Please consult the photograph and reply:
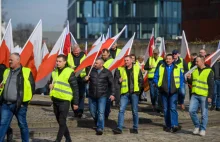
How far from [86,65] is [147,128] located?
2.30 metres

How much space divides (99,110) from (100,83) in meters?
0.60

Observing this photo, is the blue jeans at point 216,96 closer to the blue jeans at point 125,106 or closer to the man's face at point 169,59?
the man's face at point 169,59

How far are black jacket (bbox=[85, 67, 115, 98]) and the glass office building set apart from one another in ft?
203

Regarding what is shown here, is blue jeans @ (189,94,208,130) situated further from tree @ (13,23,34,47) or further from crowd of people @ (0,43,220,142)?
tree @ (13,23,34,47)

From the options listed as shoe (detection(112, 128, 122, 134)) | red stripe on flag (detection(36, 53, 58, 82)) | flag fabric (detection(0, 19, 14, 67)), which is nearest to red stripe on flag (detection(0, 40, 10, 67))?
flag fabric (detection(0, 19, 14, 67))

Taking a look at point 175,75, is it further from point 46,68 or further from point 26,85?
point 26,85

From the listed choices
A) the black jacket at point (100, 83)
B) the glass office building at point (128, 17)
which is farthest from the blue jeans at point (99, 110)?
the glass office building at point (128, 17)

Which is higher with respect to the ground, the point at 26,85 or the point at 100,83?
the point at 26,85

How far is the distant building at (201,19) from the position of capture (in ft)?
104

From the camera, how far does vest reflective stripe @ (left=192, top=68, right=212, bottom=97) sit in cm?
1260

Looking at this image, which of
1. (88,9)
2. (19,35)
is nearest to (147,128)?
(88,9)

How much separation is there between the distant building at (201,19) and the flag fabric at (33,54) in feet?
65.3

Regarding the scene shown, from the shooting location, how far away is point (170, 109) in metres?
13.0

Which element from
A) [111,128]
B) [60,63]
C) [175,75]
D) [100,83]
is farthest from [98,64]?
[175,75]
